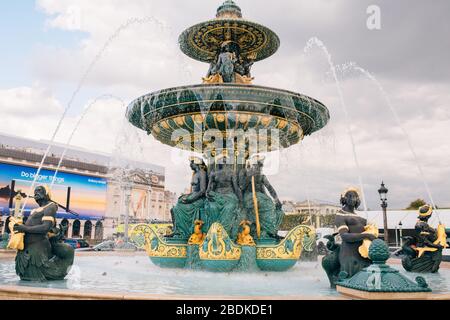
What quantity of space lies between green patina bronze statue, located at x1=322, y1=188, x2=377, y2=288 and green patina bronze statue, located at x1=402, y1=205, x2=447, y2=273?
404 cm

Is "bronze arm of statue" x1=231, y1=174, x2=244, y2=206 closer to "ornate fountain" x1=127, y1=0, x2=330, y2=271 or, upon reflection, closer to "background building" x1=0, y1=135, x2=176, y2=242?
"ornate fountain" x1=127, y1=0, x2=330, y2=271

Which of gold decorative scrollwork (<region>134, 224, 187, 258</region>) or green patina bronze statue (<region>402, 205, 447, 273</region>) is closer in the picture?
green patina bronze statue (<region>402, 205, 447, 273</region>)

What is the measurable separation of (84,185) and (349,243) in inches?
2323

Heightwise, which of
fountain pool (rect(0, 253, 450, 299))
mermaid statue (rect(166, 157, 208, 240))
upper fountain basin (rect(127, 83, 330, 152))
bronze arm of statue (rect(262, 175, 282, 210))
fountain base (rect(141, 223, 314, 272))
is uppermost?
upper fountain basin (rect(127, 83, 330, 152))

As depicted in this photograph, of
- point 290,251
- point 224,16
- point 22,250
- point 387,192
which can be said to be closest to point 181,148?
point 224,16

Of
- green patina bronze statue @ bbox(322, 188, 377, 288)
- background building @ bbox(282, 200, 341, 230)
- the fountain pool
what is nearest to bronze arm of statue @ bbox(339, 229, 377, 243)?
green patina bronze statue @ bbox(322, 188, 377, 288)

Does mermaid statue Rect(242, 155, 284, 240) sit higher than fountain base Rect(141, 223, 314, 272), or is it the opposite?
mermaid statue Rect(242, 155, 284, 240)

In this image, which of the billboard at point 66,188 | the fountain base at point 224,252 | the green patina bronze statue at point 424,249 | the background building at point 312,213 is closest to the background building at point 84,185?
the billboard at point 66,188

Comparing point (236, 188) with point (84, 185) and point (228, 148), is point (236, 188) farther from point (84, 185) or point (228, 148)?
point (84, 185)

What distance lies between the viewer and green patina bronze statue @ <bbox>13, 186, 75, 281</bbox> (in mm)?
7043

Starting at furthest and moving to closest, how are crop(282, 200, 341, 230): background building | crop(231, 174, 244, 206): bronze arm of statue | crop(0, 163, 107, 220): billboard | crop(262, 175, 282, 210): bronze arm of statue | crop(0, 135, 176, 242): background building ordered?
crop(0, 135, 176, 242): background building → crop(0, 163, 107, 220): billboard → crop(282, 200, 341, 230): background building → crop(262, 175, 282, 210): bronze arm of statue → crop(231, 174, 244, 206): bronze arm of statue

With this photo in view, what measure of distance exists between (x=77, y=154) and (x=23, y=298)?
61.8 metres

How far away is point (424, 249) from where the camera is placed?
10.1m

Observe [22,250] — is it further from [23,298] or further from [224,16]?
[224,16]
